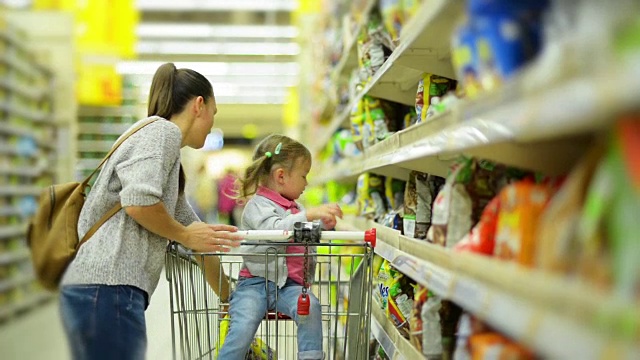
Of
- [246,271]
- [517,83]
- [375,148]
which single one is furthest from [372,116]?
[517,83]

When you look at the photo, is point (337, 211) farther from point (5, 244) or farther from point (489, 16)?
point (5, 244)

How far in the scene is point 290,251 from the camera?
2.55 metres

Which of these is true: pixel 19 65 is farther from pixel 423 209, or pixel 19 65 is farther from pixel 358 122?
pixel 423 209

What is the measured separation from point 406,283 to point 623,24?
1.80 meters

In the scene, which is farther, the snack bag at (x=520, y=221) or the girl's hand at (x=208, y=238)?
the girl's hand at (x=208, y=238)

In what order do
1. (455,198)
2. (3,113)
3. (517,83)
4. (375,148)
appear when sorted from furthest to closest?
(3,113)
(375,148)
(455,198)
(517,83)

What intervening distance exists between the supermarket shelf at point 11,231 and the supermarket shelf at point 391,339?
4591 mm

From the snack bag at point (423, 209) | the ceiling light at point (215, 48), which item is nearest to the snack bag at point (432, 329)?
the snack bag at point (423, 209)

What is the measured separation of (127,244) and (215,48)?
1246cm

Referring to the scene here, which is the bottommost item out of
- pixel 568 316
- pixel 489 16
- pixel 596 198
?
pixel 568 316

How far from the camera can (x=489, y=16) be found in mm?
1320

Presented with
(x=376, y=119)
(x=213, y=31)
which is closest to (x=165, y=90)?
(x=376, y=119)

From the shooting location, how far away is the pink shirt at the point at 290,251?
2.44 meters

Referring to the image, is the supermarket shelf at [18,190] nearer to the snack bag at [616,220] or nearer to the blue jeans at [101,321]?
the blue jeans at [101,321]
